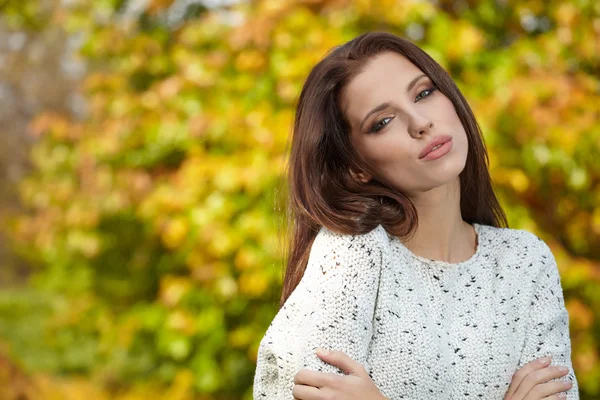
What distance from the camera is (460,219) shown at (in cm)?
186

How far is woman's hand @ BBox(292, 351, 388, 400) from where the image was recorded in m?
1.42

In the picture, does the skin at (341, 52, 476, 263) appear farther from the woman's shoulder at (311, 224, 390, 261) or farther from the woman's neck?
the woman's shoulder at (311, 224, 390, 261)

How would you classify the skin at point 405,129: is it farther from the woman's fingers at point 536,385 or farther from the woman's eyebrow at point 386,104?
the woman's fingers at point 536,385

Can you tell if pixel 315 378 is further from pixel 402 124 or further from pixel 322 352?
pixel 402 124

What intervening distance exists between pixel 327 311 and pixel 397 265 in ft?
0.75

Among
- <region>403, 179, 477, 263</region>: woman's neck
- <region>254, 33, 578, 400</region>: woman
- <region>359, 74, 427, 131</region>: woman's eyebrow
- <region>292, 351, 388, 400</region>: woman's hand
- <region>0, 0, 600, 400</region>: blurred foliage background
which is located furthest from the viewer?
<region>0, 0, 600, 400</region>: blurred foliage background

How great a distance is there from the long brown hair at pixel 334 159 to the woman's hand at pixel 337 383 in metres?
0.32

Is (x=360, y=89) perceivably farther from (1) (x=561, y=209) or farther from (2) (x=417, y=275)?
(1) (x=561, y=209)

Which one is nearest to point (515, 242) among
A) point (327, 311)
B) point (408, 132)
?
point (408, 132)

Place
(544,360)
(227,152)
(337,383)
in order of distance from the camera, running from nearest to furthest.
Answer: (337,383) < (544,360) < (227,152)

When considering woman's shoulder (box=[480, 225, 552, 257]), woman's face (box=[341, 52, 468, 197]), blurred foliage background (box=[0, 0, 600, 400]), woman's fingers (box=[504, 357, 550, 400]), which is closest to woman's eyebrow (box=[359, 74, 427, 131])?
woman's face (box=[341, 52, 468, 197])

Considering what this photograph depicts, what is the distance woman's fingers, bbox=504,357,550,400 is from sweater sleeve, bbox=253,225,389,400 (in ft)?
1.18

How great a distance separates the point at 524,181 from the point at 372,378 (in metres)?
2.36

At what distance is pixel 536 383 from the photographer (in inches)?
64.2
